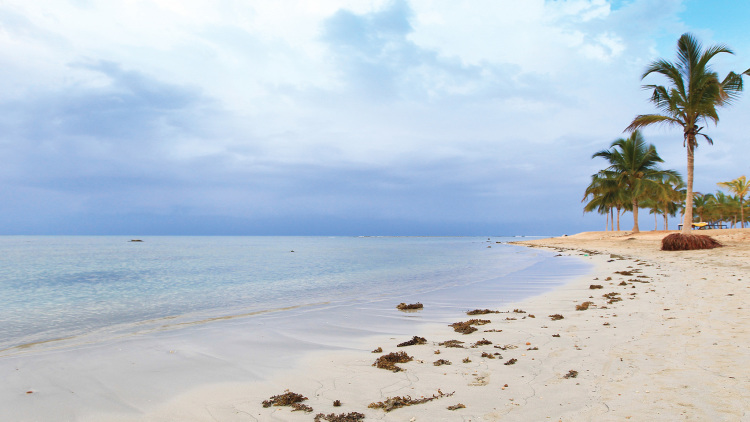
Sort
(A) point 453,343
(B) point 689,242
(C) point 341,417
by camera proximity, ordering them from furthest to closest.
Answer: (B) point 689,242 < (A) point 453,343 < (C) point 341,417

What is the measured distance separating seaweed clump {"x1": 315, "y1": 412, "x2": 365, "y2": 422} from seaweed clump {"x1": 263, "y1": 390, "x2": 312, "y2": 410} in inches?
15.8

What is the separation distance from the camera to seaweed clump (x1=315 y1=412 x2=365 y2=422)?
3.31 metres

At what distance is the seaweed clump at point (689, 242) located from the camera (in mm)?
19797

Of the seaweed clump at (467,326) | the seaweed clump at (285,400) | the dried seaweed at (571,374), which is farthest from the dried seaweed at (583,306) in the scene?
the seaweed clump at (285,400)

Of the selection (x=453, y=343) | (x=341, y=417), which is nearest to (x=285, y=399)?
(x=341, y=417)

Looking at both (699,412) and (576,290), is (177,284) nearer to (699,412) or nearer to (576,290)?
(576,290)

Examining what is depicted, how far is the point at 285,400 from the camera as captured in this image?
12.3 ft

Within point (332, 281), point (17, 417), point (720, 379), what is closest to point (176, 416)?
point (17, 417)

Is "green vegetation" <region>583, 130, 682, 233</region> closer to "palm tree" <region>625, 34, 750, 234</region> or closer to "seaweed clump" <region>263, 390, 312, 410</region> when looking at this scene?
"palm tree" <region>625, 34, 750, 234</region>

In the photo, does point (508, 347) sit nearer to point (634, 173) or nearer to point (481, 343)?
point (481, 343)

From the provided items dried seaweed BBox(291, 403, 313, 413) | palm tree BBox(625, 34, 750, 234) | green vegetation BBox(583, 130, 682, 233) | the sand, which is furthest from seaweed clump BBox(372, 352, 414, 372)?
green vegetation BBox(583, 130, 682, 233)

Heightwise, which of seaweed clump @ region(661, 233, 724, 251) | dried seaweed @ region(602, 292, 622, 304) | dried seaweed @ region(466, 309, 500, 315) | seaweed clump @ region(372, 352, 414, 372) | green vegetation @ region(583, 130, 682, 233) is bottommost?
dried seaweed @ region(466, 309, 500, 315)

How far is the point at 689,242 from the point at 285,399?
23.9m

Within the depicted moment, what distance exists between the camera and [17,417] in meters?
3.63
